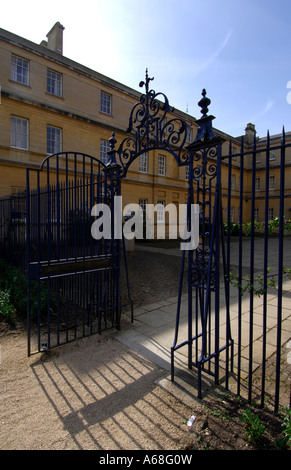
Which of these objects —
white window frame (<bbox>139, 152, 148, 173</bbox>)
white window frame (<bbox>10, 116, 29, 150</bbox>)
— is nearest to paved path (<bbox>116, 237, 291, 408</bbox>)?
white window frame (<bbox>10, 116, 29, 150</bbox>)

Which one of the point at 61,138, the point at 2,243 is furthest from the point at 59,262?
the point at 61,138

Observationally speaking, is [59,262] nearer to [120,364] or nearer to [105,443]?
[120,364]

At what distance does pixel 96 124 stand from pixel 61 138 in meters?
2.73

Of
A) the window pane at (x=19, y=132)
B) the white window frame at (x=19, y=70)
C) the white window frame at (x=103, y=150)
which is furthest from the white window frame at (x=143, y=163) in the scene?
the white window frame at (x=19, y=70)

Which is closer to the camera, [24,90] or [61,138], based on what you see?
[24,90]

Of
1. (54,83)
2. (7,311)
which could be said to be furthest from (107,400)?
(54,83)

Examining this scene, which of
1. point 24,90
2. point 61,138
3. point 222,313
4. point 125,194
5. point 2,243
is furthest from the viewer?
point 125,194

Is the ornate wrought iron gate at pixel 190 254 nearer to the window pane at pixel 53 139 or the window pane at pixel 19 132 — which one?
the window pane at pixel 19 132

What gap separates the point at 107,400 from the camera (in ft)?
8.39

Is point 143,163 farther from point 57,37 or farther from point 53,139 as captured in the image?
point 57,37

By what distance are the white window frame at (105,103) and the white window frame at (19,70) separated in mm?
5051

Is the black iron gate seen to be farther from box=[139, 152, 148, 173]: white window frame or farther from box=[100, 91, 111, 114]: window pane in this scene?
box=[139, 152, 148, 173]: white window frame

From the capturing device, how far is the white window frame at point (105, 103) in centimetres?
1791
